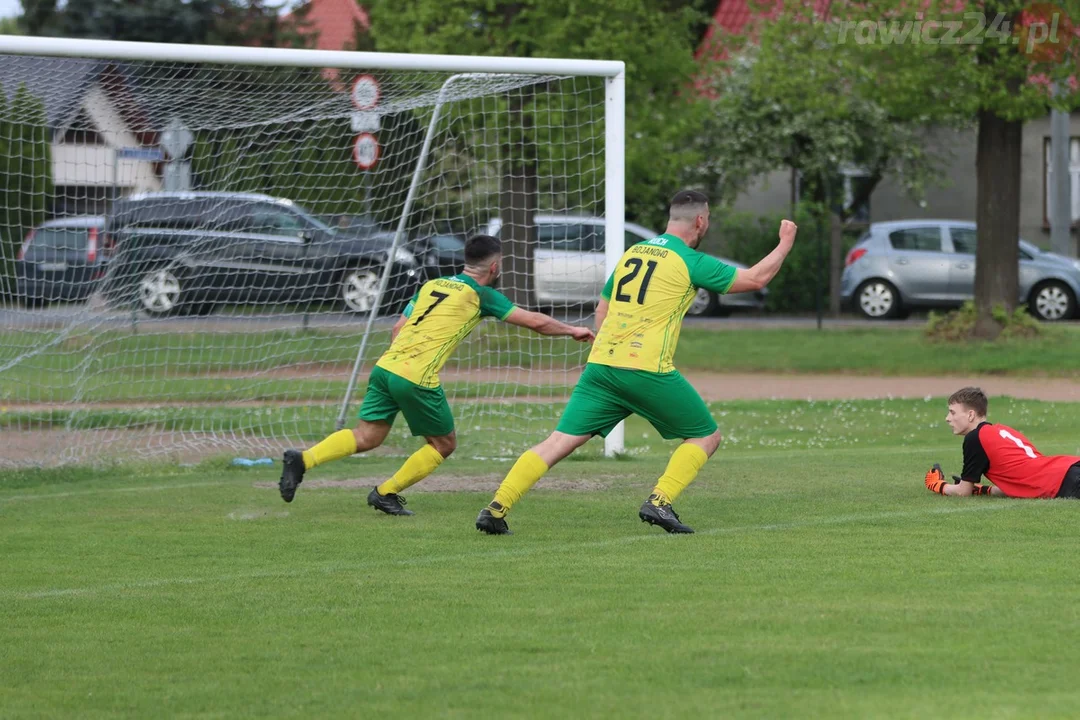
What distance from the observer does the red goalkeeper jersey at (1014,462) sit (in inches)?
348

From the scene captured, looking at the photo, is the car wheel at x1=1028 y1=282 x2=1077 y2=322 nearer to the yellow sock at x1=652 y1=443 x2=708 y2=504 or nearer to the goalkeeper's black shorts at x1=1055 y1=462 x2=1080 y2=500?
the goalkeeper's black shorts at x1=1055 y1=462 x2=1080 y2=500

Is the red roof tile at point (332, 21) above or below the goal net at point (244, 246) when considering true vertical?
above

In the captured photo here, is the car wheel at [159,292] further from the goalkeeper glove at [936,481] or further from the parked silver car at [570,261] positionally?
the goalkeeper glove at [936,481]

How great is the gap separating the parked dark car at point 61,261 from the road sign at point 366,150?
296cm

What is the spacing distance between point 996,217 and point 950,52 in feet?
9.78

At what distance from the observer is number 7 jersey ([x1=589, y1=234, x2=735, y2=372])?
797cm

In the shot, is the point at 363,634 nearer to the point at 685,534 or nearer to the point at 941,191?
the point at 685,534

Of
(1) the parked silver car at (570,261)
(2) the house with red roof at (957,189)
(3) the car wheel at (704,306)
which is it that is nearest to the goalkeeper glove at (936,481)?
(1) the parked silver car at (570,261)

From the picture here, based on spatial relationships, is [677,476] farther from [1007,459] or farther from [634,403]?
[1007,459]

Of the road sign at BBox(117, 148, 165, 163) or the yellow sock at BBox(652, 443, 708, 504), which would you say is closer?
the yellow sock at BBox(652, 443, 708, 504)

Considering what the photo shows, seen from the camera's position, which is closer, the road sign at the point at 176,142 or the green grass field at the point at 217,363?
the green grass field at the point at 217,363

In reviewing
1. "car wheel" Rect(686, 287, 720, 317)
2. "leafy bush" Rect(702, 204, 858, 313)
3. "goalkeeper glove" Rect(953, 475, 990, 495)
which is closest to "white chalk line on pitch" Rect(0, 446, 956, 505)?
"goalkeeper glove" Rect(953, 475, 990, 495)

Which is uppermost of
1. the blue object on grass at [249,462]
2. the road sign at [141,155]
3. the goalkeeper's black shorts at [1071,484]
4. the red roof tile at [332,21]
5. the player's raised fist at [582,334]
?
the red roof tile at [332,21]

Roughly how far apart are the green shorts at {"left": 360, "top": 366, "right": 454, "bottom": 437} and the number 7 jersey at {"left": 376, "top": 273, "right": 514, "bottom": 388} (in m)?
0.06
